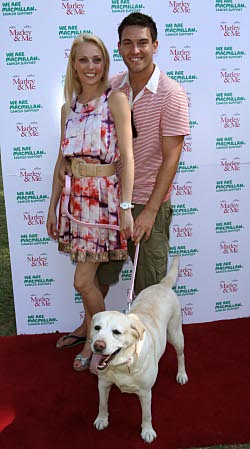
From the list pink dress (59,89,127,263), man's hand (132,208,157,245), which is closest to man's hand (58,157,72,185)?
pink dress (59,89,127,263)

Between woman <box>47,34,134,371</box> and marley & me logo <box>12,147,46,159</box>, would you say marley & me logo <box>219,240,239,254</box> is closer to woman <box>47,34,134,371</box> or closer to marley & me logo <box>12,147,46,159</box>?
woman <box>47,34,134,371</box>

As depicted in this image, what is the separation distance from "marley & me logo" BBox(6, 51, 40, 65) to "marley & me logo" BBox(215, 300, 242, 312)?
7.87 feet

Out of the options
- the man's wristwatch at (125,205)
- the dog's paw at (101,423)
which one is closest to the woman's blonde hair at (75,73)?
the man's wristwatch at (125,205)

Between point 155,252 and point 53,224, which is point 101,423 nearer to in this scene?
point 155,252

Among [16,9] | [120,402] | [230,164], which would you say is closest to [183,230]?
[230,164]

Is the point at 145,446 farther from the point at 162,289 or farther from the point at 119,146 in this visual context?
the point at 119,146

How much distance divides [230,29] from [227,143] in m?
0.83

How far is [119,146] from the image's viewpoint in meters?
2.62

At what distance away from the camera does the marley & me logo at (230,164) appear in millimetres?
3748

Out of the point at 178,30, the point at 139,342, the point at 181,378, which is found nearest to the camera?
the point at 139,342

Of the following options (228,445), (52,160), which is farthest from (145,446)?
(52,160)

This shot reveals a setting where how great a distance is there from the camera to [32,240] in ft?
12.3

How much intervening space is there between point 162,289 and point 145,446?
33.4 inches

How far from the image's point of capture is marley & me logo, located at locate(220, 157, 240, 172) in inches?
148
